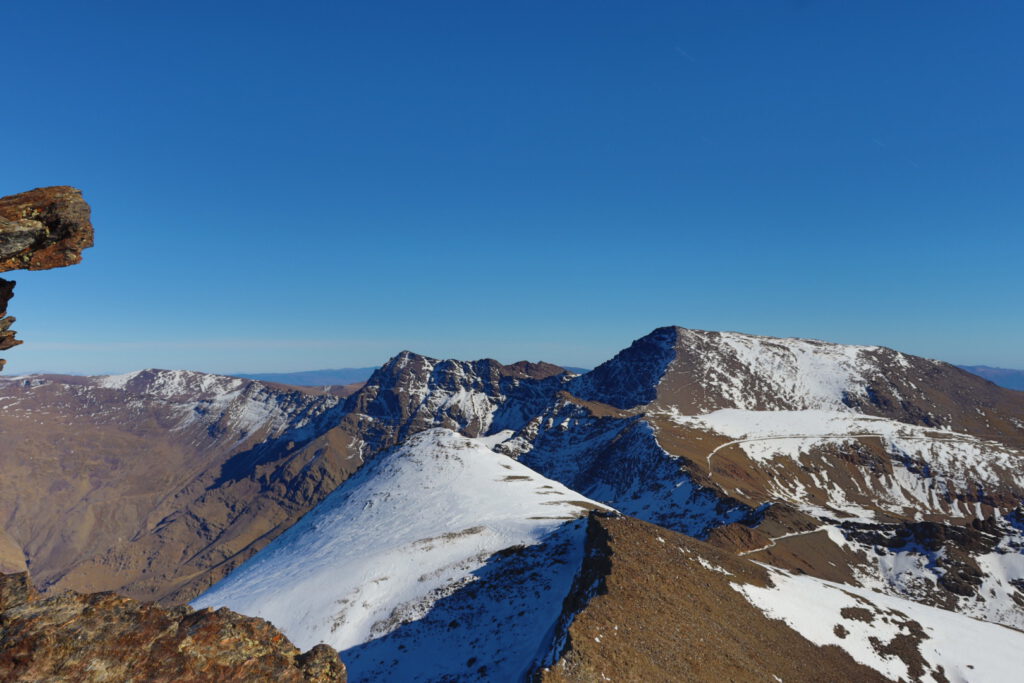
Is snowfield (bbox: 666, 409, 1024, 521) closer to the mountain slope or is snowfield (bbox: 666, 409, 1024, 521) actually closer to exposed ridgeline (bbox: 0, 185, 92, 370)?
the mountain slope

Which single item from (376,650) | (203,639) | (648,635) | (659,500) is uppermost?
(203,639)

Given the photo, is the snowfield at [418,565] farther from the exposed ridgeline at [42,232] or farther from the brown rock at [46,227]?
the brown rock at [46,227]

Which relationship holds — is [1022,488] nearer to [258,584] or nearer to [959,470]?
[959,470]

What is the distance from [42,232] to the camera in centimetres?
1557

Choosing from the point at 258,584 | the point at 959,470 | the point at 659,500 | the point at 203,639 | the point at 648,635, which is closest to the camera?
the point at 203,639

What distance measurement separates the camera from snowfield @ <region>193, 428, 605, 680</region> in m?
40.5

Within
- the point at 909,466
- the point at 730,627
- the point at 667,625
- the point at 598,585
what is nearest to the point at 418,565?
the point at 598,585

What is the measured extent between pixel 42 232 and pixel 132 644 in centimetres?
1369

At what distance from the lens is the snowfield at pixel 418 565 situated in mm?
40500

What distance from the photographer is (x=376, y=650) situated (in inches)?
1666

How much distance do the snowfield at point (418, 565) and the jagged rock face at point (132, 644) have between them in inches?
823

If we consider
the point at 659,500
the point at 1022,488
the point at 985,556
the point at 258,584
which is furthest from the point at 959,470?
the point at 258,584

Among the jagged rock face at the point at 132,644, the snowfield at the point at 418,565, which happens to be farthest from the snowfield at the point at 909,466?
the jagged rock face at the point at 132,644

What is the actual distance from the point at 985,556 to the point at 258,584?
442 feet
